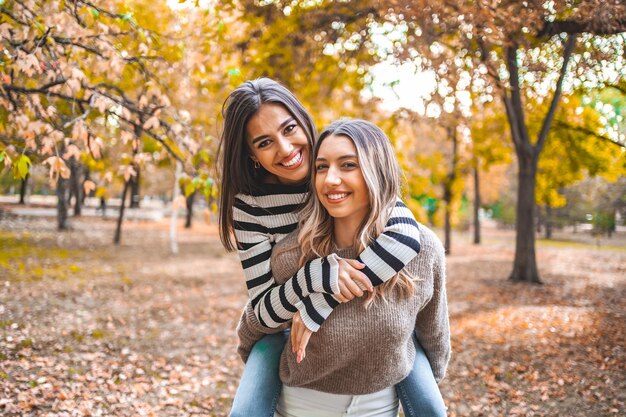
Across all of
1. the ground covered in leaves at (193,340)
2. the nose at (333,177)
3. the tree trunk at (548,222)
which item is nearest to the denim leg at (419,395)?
the nose at (333,177)

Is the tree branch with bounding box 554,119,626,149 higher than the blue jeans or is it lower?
higher

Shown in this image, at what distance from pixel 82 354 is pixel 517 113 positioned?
9.83m

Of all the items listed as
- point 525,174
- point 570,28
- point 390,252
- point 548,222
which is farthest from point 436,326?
point 548,222

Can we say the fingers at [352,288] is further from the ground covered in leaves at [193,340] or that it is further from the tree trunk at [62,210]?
the tree trunk at [62,210]

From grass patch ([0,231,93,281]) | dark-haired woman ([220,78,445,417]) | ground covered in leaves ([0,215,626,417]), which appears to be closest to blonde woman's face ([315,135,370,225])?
dark-haired woman ([220,78,445,417])

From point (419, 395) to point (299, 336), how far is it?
715mm

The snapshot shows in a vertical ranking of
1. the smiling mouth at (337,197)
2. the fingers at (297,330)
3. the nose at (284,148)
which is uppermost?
the nose at (284,148)

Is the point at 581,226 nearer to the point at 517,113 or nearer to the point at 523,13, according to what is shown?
the point at 517,113

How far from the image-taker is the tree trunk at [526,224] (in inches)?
438

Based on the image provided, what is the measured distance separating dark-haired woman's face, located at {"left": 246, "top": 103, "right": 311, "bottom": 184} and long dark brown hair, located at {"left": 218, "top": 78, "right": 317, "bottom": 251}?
3 centimetres

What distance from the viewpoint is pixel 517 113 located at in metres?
10.3

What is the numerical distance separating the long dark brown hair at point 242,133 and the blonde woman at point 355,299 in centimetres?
36

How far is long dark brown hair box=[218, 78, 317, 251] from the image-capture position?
7.43 feet

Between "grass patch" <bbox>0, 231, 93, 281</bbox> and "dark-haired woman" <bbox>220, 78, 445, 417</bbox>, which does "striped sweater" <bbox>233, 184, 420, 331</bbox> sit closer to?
"dark-haired woman" <bbox>220, 78, 445, 417</bbox>
